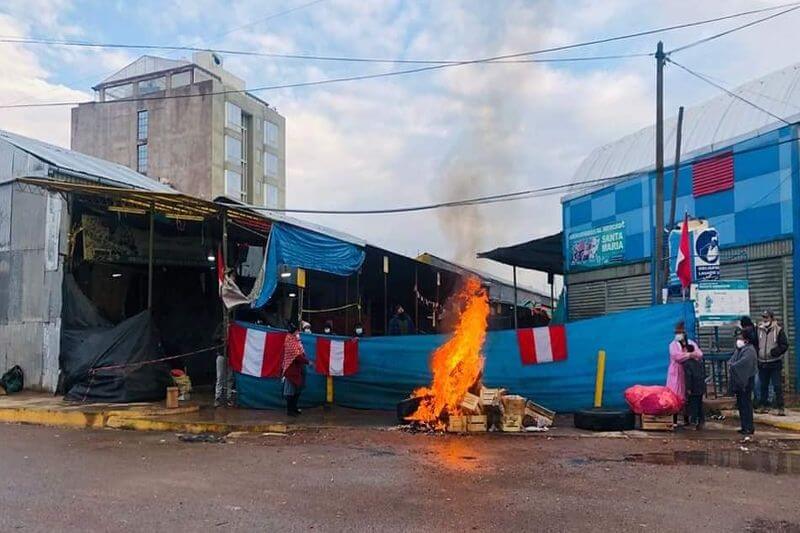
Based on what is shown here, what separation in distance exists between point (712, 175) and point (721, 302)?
4841 mm

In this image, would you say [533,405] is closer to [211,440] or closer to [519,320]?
[211,440]

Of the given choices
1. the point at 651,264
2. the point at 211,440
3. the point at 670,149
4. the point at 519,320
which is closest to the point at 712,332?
the point at 651,264

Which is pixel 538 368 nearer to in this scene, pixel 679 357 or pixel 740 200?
pixel 679 357

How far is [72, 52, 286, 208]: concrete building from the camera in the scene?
63.6m

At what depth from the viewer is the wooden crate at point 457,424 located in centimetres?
1066

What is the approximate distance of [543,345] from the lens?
486 inches

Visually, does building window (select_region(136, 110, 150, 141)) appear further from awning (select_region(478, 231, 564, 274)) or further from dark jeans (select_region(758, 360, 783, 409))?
dark jeans (select_region(758, 360, 783, 409))

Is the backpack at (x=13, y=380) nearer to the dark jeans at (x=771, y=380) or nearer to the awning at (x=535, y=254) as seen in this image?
the awning at (x=535, y=254)

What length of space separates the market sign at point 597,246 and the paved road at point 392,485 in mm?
10358

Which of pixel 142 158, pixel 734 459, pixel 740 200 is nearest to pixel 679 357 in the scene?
pixel 734 459

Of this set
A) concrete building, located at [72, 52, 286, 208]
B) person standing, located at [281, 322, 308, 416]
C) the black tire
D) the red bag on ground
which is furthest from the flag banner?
concrete building, located at [72, 52, 286, 208]

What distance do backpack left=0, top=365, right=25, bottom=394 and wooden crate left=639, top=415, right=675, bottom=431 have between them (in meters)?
13.7

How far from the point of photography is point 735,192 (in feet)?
50.8

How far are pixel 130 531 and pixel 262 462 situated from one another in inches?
119
